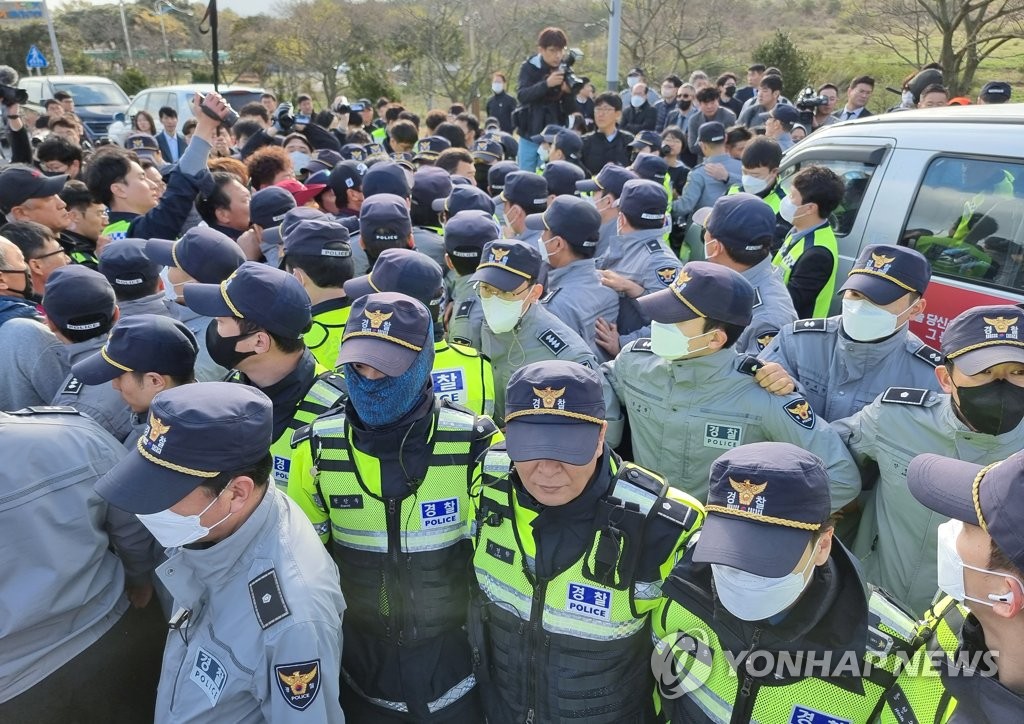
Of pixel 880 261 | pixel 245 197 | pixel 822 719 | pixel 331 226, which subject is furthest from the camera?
pixel 245 197

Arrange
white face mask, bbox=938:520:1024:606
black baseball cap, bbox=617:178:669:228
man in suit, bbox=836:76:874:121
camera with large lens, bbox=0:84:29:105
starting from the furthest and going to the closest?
1. man in suit, bbox=836:76:874:121
2. camera with large lens, bbox=0:84:29:105
3. black baseball cap, bbox=617:178:669:228
4. white face mask, bbox=938:520:1024:606

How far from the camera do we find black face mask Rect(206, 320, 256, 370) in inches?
103

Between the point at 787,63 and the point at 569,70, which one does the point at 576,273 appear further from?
the point at 787,63

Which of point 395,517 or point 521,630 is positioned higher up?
point 395,517

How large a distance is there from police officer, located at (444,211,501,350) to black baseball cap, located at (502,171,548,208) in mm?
1028

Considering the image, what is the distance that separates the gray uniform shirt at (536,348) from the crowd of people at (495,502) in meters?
0.02

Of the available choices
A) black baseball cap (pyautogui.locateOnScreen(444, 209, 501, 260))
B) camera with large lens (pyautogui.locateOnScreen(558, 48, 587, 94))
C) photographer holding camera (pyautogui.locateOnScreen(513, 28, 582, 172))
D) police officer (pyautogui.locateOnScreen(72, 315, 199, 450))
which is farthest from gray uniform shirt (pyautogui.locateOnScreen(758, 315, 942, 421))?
camera with large lens (pyautogui.locateOnScreen(558, 48, 587, 94))

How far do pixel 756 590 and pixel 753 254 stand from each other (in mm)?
2483

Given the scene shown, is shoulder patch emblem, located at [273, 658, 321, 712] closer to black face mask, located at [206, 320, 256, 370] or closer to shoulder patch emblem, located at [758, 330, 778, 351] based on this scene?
black face mask, located at [206, 320, 256, 370]

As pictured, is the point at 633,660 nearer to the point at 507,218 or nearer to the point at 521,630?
the point at 521,630

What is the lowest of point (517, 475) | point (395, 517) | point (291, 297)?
point (395, 517)

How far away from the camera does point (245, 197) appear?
16.3 ft

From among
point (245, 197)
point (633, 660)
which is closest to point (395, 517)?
point (633, 660)

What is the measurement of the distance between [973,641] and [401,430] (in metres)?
1.62
